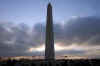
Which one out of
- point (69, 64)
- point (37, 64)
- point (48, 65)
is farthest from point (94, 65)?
point (37, 64)

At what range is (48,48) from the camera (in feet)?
160

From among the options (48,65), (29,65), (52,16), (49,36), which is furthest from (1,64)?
(52,16)

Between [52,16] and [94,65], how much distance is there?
2054 centimetres

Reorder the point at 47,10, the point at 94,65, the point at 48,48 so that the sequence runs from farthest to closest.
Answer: the point at 47,10
the point at 48,48
the point at 94,65

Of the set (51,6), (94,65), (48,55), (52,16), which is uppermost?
(51,6)

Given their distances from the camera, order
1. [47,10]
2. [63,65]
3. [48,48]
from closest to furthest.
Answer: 1. [63,65]
2. [48,48]
3. [47,10]

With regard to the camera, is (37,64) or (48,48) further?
(48,48)

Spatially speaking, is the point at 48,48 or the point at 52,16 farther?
the point at 52,16

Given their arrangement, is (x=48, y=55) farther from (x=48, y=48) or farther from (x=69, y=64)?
(x=69, y=64)

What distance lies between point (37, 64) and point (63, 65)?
7.27 m

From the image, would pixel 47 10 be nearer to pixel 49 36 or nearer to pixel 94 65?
pixel 49 36

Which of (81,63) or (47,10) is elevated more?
(47,10)

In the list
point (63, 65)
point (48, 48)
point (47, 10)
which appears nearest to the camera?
point (63, 65)

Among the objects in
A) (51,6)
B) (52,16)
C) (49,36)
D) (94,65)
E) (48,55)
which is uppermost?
(51,6)
